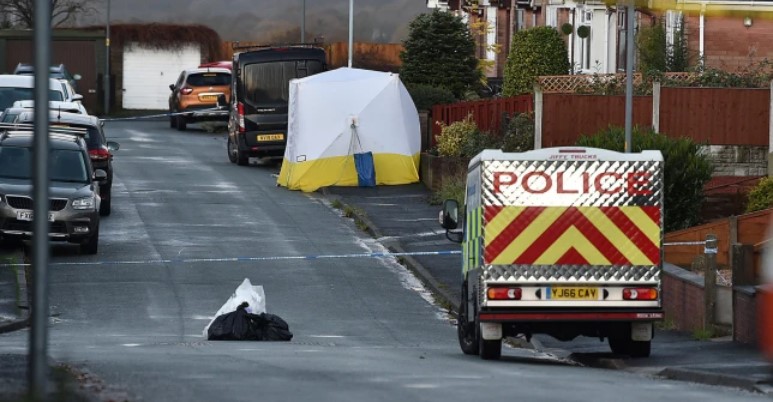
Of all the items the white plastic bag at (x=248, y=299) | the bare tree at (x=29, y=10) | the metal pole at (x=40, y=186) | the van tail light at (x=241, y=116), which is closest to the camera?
the metal pole at (x=40, y=186)

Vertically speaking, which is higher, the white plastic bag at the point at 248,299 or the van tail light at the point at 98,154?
the van tail light at the point at 98,154

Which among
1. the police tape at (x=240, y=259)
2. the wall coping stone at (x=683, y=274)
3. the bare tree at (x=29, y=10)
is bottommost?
the police tape at (x=240, y=259)

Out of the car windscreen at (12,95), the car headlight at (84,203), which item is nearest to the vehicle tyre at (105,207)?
the car headlight at (84,203)

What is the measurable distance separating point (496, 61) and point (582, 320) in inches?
1716

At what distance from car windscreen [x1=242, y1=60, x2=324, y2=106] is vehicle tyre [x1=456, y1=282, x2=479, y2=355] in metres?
23.1

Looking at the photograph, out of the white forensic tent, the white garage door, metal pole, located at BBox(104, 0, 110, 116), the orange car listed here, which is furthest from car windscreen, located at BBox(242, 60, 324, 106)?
the white garage door

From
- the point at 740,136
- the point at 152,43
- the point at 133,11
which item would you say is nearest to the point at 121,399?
the point at 740,136

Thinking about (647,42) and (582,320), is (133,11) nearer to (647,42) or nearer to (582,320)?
(647,42)

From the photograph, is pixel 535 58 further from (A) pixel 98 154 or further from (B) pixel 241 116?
(A) pixel 98 154

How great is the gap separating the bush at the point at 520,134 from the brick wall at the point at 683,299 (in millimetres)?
11313

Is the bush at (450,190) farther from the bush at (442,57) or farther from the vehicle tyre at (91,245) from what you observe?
the bush at (442,57)

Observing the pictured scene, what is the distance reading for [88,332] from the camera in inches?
815

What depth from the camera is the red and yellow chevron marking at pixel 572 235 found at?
1686 cm

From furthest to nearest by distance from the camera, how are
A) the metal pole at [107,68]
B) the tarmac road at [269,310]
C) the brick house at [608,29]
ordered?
the metal pole at [107,68], the brick house at [608,29], the tarmac road at [269,310]
